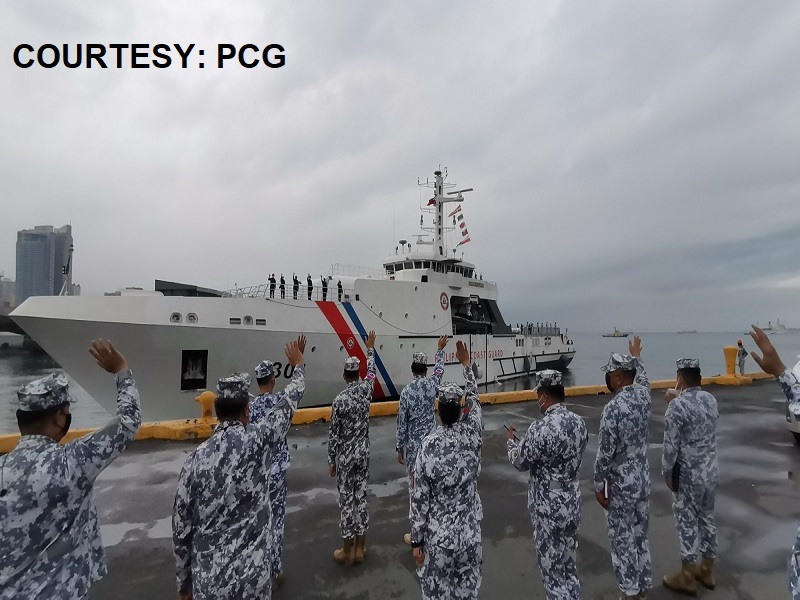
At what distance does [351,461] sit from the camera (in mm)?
3289

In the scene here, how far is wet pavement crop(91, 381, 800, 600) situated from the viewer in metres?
2.93

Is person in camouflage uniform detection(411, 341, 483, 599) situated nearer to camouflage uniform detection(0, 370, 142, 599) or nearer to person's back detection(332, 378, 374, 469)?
person's back detection(332, 378, 374, 469)

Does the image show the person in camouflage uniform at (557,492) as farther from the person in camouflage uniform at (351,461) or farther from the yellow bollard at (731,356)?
the yellow bollard at (731,356)

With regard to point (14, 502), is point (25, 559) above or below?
A: below

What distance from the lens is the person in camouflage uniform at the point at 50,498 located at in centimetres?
152

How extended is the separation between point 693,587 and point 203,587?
319 centimetres

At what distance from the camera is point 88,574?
171cm

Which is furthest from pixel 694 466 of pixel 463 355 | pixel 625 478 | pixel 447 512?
pixel 447 512

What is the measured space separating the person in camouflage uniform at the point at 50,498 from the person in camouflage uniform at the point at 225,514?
333mm

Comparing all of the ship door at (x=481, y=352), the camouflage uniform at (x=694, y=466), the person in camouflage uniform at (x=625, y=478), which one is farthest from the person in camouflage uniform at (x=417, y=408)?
the ship door at (x=481, y=352)

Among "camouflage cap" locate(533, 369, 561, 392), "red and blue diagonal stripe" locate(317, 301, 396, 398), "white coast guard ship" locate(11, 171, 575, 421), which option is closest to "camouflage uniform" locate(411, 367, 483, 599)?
"camouflage cap" locate(533, 369, 561, 392)

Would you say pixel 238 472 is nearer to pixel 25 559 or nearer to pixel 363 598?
pixel 25 559

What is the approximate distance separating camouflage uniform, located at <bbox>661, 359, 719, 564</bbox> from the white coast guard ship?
317cm

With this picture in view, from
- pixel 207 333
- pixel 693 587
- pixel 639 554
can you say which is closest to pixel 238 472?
pixel 639 554
